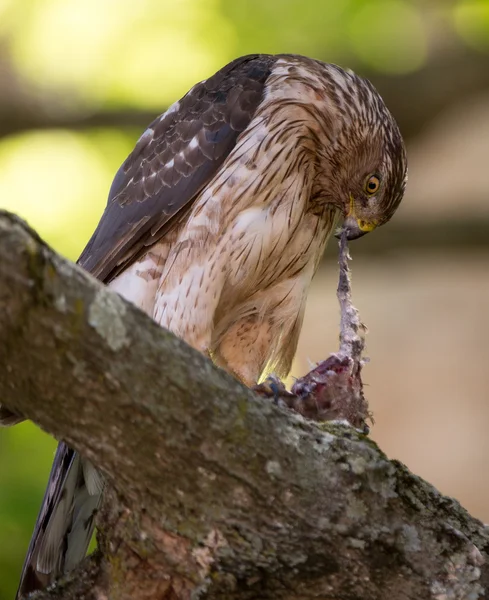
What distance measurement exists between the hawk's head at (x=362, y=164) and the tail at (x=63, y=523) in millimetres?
→ 1560

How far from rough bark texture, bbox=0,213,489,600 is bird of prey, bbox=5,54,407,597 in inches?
48.1

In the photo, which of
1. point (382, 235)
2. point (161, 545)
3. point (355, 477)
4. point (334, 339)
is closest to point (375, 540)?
point (355, 477)

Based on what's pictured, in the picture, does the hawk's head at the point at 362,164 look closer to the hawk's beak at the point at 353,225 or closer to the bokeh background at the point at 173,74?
the hawk's beak at the point at 353,225

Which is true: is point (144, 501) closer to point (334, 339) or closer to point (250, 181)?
point (250, 181)

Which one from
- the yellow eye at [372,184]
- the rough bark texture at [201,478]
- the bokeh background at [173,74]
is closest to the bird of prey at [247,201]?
the yellow eye at [372,184]

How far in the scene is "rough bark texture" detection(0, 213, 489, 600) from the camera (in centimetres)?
237

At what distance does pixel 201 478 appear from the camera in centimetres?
271

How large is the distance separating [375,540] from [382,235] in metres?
4.14

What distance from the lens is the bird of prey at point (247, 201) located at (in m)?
4.32

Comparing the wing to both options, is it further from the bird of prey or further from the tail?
the tail

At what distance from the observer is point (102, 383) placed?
7.98 feet

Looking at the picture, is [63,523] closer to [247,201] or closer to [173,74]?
[247,201]

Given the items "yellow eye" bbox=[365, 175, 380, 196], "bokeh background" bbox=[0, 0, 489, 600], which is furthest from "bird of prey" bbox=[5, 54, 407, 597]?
"bokeh background" bbox=[0, 0, 489, 600]

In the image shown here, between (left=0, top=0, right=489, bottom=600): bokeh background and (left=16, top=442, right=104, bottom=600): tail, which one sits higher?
(left=0, top=0, right=489, bottom=600): bokeh background
